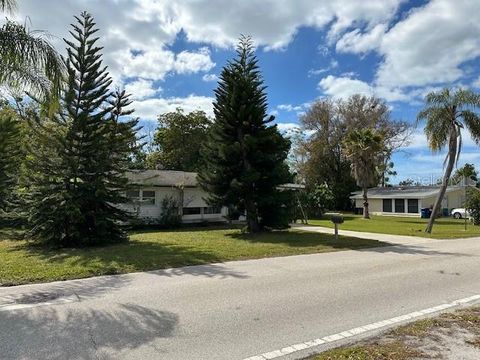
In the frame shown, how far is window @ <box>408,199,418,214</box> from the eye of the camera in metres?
44.2

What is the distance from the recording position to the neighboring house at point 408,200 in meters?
43.6

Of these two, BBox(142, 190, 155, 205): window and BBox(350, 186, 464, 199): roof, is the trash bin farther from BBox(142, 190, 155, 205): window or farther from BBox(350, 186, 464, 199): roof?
BBox(142, 190, 155, 205): window

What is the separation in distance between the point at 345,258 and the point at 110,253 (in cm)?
666

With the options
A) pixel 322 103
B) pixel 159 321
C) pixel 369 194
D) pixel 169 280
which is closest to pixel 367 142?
pixel 369 194

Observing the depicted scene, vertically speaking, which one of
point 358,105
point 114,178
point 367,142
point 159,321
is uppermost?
point 358,105

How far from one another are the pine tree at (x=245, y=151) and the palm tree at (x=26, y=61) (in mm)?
8925

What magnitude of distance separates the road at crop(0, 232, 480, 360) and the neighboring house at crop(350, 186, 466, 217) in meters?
35.1

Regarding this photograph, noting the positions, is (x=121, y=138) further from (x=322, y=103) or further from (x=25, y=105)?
(x=322, y=103)

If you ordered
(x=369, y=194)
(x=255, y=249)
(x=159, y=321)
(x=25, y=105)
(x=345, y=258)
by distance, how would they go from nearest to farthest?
(x=159, y=321)
(x=345, y=258)
(x=255, y=249)
(x=25, y=105)
(x=369, y=194)

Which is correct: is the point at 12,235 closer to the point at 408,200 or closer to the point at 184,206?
the point at 184,206

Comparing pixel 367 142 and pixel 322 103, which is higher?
pixel 322 103

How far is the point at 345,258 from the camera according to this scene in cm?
1193

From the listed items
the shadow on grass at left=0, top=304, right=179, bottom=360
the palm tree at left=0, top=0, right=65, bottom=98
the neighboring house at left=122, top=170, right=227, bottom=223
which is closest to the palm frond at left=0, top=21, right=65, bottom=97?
the palm tree at left=0, top=0, right=65, bottom=98

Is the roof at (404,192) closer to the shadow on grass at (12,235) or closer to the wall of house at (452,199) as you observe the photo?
the wall of house at (452,199)
